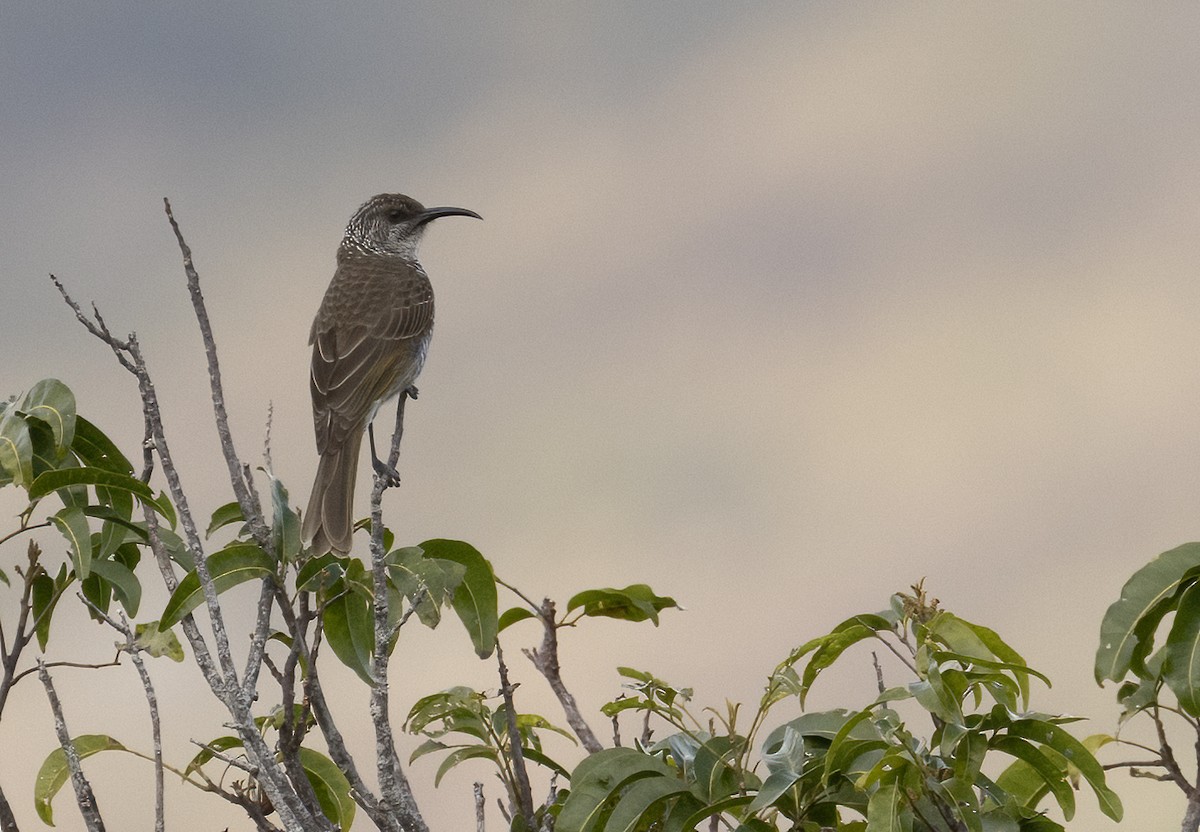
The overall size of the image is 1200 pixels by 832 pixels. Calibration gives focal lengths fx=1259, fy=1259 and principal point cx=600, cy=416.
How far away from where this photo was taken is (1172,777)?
3197 millimetres

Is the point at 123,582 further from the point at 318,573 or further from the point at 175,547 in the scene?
the point at 318,573

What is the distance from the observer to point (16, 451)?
11.8ft

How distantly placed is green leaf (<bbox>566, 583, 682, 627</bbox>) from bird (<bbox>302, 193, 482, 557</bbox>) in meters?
1.38

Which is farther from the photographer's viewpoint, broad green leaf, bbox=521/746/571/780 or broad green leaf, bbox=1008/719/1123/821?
broad green leaf, bbox=521/746/571/780

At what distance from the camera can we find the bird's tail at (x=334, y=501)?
4.64 meters

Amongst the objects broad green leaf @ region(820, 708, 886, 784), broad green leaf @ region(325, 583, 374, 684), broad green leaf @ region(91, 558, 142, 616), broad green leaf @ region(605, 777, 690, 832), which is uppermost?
broad green leaf @ region(91, 558, 142, 616)

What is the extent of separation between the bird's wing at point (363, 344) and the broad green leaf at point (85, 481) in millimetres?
2573

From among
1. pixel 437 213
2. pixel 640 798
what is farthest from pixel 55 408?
pixel 437 213

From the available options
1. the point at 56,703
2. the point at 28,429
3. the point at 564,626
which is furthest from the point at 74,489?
the point at 564,626

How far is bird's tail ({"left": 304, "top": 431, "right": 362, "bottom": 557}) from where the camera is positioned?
464 centimetres

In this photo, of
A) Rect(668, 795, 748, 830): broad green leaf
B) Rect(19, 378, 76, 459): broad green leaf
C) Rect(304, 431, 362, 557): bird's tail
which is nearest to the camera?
Rect(668, 795, 748, 830): broad green leaf

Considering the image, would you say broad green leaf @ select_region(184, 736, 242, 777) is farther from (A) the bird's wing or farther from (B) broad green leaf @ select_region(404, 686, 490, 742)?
(A) the bird's wing

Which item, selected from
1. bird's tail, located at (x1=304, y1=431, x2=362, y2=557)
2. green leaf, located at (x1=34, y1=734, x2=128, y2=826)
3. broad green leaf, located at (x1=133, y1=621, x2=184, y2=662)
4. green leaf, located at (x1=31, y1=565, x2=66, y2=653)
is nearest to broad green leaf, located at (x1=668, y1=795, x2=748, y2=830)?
bird's tail, located at (x1=304, y1=431, x2=362, y2=557)

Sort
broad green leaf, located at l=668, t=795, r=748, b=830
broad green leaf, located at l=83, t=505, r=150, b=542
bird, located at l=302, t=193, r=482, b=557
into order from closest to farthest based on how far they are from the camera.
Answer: broad green leaf, located at l=668, t=795, r=748, b=830 → broad green leaf, located at l=83, t=505, r=150, b=542 → bird, located at l=302, t=193, r=482, b=557
